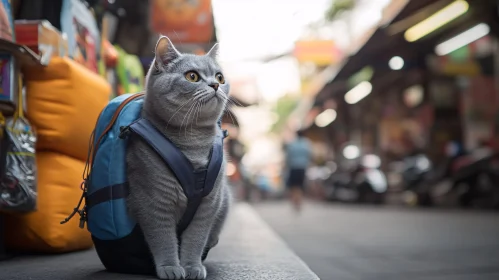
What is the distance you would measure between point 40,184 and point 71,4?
1268 millimetres

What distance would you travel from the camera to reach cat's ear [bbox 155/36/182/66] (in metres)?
2.17

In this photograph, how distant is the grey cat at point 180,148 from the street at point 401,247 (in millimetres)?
1419

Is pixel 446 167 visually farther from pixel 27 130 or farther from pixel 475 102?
pixel 27 130

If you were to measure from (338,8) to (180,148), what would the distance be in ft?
64.2

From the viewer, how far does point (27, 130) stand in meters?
2.76

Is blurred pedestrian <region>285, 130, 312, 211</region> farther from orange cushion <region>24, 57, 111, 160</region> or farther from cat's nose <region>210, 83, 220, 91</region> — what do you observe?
cat's nose <region>210, 83, 220, 91</region>

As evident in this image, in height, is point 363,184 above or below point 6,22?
above

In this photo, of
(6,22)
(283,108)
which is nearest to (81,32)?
Answer: (6,22)

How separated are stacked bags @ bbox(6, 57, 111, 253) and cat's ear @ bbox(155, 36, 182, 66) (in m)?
1.00

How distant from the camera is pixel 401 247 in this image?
481 centimetres

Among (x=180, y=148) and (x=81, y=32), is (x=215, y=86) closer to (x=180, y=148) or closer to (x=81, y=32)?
(x=180, y=148)

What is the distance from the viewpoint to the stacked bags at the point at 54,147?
2932 millimetres

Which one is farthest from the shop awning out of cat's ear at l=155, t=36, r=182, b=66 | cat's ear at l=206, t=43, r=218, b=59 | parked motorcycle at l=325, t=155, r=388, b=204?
cat's ear at l=155, t=36, r=182, b=66

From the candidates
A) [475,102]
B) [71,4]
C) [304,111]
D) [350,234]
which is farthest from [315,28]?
[71,4]
